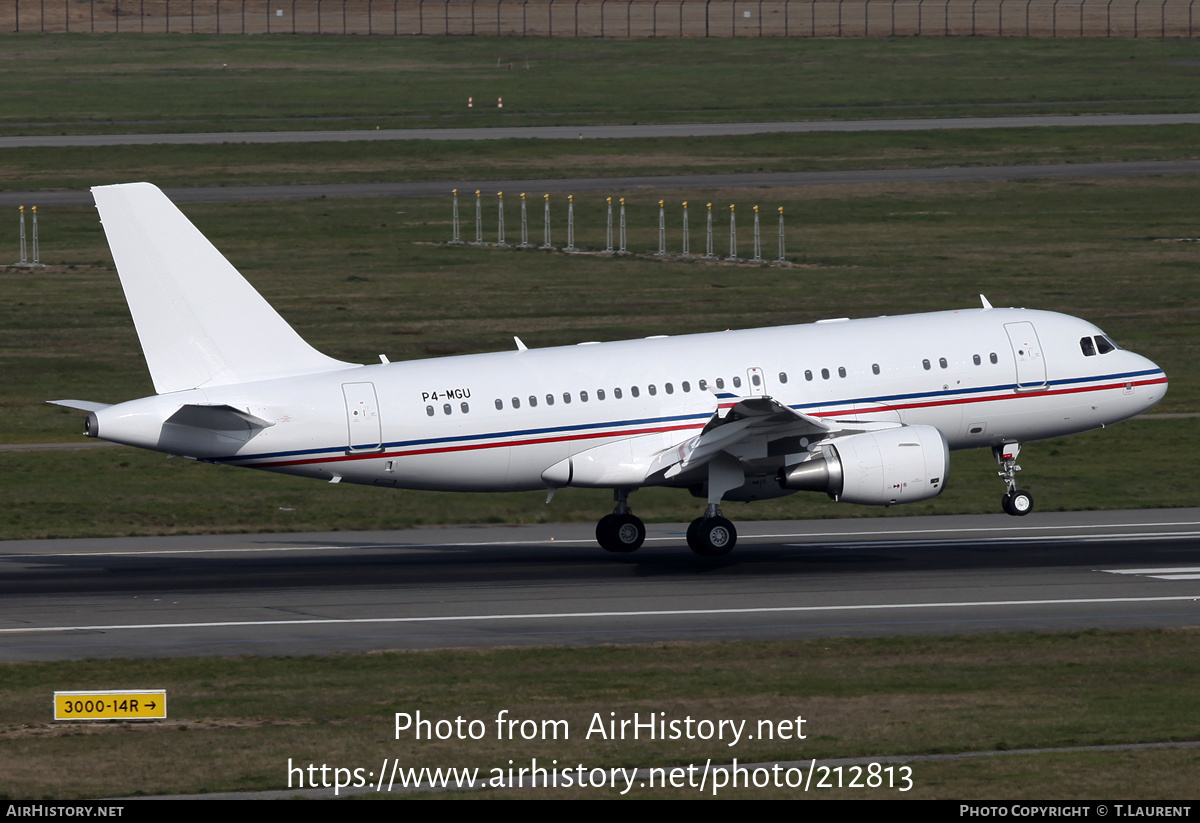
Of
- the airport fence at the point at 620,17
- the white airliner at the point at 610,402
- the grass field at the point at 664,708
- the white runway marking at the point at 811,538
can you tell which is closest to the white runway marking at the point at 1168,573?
the white airliner at the point at 610,402

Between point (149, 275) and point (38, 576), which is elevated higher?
point (149, 275)

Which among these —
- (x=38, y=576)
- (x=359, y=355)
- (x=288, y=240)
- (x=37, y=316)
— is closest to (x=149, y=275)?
(x=38, y=576)

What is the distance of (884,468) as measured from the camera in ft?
124

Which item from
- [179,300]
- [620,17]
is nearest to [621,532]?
[179,300]

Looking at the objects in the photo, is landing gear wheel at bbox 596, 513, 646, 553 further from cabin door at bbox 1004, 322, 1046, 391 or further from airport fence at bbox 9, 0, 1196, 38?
airport fence at bbox 9, 0, 1196, 38

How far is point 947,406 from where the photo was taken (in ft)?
135

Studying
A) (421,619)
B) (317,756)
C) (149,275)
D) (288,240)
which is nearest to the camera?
(317,756)

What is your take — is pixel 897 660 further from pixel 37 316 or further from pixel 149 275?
pixel 37 316

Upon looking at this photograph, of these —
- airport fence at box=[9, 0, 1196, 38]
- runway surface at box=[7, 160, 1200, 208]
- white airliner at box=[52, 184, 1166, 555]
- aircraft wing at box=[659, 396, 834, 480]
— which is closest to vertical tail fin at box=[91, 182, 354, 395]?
white airliner at box=[52, 184, 1166, 555]

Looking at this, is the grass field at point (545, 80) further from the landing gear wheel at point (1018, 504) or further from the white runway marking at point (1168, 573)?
the white runway marking at point (1168, 573)

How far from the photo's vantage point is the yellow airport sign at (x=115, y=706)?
26.7 metres

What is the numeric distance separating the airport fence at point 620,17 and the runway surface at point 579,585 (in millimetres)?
128310

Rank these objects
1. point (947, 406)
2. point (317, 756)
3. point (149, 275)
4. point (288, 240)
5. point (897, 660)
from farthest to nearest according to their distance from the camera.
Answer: point (288, 240) < point (947, 406) < point (149, 275) < point (897, 660) < point (317, 756)

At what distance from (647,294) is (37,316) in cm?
2455
